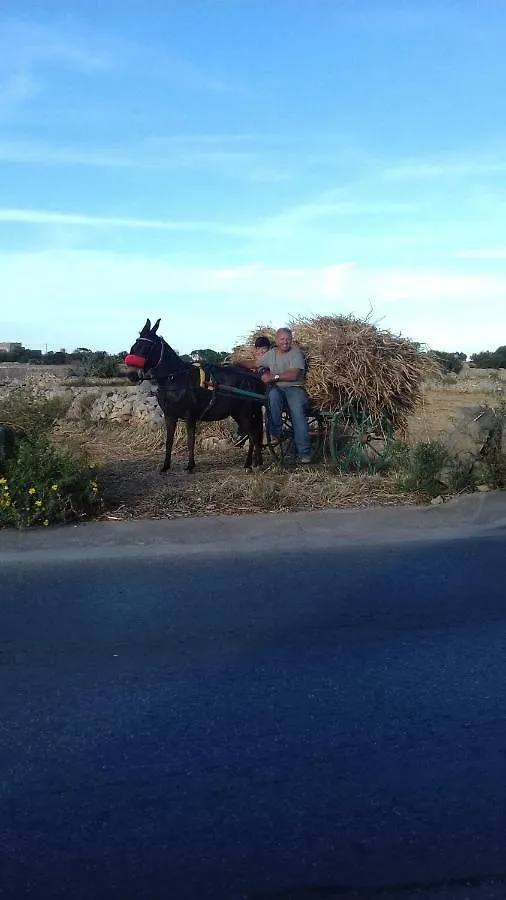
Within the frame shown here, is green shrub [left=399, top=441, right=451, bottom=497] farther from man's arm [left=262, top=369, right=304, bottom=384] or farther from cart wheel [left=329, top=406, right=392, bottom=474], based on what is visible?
man's arm [left=262, top=369, right=304, bottom=384]

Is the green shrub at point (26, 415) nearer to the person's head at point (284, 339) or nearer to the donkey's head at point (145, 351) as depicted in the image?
the donkey's head at point (145, 351)

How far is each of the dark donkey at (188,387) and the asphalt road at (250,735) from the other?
15.8ft

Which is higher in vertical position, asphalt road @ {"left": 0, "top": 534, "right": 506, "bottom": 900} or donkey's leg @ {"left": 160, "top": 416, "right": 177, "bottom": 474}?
donkey's leg @ {"left": 160, "top": 416, "right": 177, "bottom": 474}

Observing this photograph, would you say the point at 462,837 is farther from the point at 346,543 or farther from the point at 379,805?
the point at 346,543

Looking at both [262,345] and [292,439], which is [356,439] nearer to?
[292,439]

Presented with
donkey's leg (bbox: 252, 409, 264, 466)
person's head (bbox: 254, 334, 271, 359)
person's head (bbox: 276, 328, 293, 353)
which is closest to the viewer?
person's head (bbox: 276, 328, 293, 353)

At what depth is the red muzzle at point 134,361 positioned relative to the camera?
11.6 metres

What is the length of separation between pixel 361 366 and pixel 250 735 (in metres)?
8.17

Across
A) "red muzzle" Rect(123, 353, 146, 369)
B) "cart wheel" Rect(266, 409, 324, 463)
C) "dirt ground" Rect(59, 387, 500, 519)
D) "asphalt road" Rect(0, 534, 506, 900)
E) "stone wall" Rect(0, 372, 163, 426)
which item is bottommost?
"asphalt road" Rect(0, 534, 506, 900)

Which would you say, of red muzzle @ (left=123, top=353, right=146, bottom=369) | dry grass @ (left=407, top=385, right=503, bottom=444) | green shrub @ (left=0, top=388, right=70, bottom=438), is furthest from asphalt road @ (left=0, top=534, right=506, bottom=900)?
dry grass @ (left=407, top=385, right=503, bottom=444)

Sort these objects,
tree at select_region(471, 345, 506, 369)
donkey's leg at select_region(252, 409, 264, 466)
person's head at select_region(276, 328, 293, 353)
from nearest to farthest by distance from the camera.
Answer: person's head at select_region(276, 328, 293, 353)
donkey's leg at select_region(252, 409, 264, 466)
tree at select_region(471, 345, 506, 369)

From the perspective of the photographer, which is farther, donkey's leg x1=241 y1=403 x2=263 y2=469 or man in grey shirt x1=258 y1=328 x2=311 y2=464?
donkey's leg x1=241 y1=403 x2=263 y2=469

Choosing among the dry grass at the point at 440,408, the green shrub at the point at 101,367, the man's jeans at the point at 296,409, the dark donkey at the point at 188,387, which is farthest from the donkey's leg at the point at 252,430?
the green shrub at the point at 101,367

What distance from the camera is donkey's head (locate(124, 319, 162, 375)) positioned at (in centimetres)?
1174
